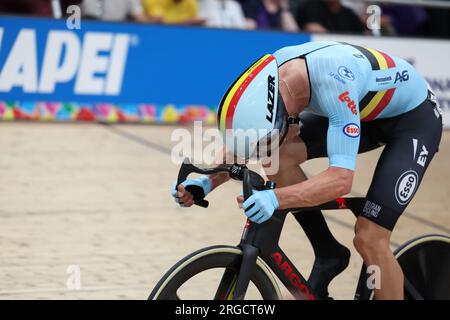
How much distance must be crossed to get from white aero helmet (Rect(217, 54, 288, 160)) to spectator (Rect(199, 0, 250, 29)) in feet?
22.5

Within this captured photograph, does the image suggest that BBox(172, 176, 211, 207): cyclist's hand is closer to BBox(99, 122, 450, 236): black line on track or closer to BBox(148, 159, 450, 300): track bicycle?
BBox(148, 159, 450, 300): track bicycle

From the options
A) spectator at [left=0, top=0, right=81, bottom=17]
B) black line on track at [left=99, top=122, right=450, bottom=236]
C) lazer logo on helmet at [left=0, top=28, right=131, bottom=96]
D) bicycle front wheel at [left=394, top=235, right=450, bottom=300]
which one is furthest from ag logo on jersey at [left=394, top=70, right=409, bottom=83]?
spectator at [left=0, top=0, right=81, bottom=17]

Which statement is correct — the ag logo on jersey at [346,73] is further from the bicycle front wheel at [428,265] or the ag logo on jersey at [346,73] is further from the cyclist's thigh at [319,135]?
the bicycle front wheel at [428,265]

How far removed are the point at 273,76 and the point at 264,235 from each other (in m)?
0.57

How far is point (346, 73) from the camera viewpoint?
3.10 metres

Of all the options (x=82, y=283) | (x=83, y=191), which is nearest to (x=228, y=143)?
(x=82, y=283)

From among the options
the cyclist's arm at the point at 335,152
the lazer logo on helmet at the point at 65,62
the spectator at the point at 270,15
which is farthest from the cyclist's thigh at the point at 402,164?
the spectator at the point at 270,15

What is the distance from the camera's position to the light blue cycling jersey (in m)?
3.02

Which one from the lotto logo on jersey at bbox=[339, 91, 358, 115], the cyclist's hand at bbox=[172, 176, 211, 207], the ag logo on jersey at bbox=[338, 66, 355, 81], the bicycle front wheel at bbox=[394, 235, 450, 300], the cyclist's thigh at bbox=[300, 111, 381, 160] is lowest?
the bicycle front wheel at bbox=[394, 235, 450, 300]

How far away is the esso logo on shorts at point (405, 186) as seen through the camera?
129 inches

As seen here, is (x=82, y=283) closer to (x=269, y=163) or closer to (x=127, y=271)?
(x=127, y=271)

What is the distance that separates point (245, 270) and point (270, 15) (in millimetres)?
7385

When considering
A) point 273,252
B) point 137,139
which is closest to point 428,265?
point 273,252

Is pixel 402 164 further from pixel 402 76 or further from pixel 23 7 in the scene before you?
pixel 23 7
